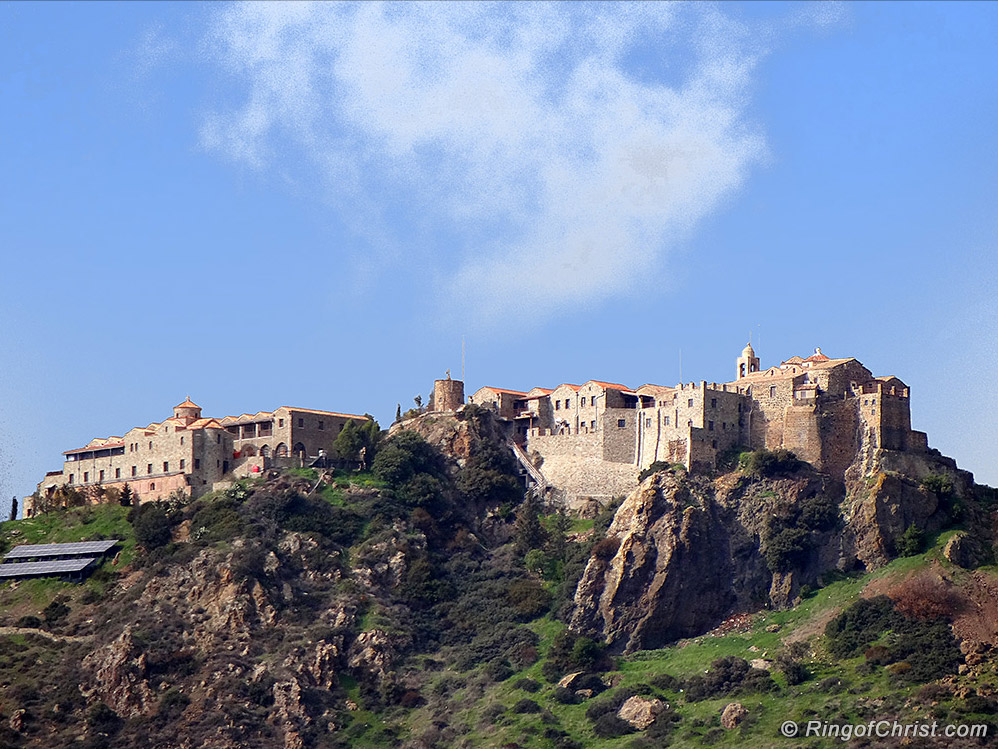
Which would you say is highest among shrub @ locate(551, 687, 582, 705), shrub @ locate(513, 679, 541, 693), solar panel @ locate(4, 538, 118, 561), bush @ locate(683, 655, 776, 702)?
solar panel @ locate(4, 538, 118, 561)

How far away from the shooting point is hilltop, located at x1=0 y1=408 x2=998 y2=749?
12812cm

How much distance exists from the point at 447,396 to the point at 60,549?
1466 inches

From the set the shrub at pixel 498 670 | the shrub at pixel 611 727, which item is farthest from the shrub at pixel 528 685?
the shrub at pixel 611 727

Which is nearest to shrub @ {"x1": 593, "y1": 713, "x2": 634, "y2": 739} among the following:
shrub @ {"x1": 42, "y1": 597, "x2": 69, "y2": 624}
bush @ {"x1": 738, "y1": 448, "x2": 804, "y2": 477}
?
bush @ {"x1": 738, "y1": 448, "x2": 804, "y2": 477}

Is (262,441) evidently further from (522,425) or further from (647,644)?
(647,644)

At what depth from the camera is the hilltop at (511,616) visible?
128125 millimetres

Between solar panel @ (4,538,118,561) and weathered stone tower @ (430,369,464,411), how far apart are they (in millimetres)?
32315

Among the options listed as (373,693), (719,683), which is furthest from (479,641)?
(719,683)

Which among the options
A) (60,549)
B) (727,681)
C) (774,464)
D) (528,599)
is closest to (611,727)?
(727,681)

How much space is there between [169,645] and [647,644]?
35.8 meters

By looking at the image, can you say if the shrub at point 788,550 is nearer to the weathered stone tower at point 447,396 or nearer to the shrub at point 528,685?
the shrub at point 528,685

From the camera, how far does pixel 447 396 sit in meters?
166

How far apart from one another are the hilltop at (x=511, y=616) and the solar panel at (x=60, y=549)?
160 cm

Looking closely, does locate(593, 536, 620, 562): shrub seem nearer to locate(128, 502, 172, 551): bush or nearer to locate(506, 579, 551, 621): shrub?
locate(506, 579, 551, 621): shrub
